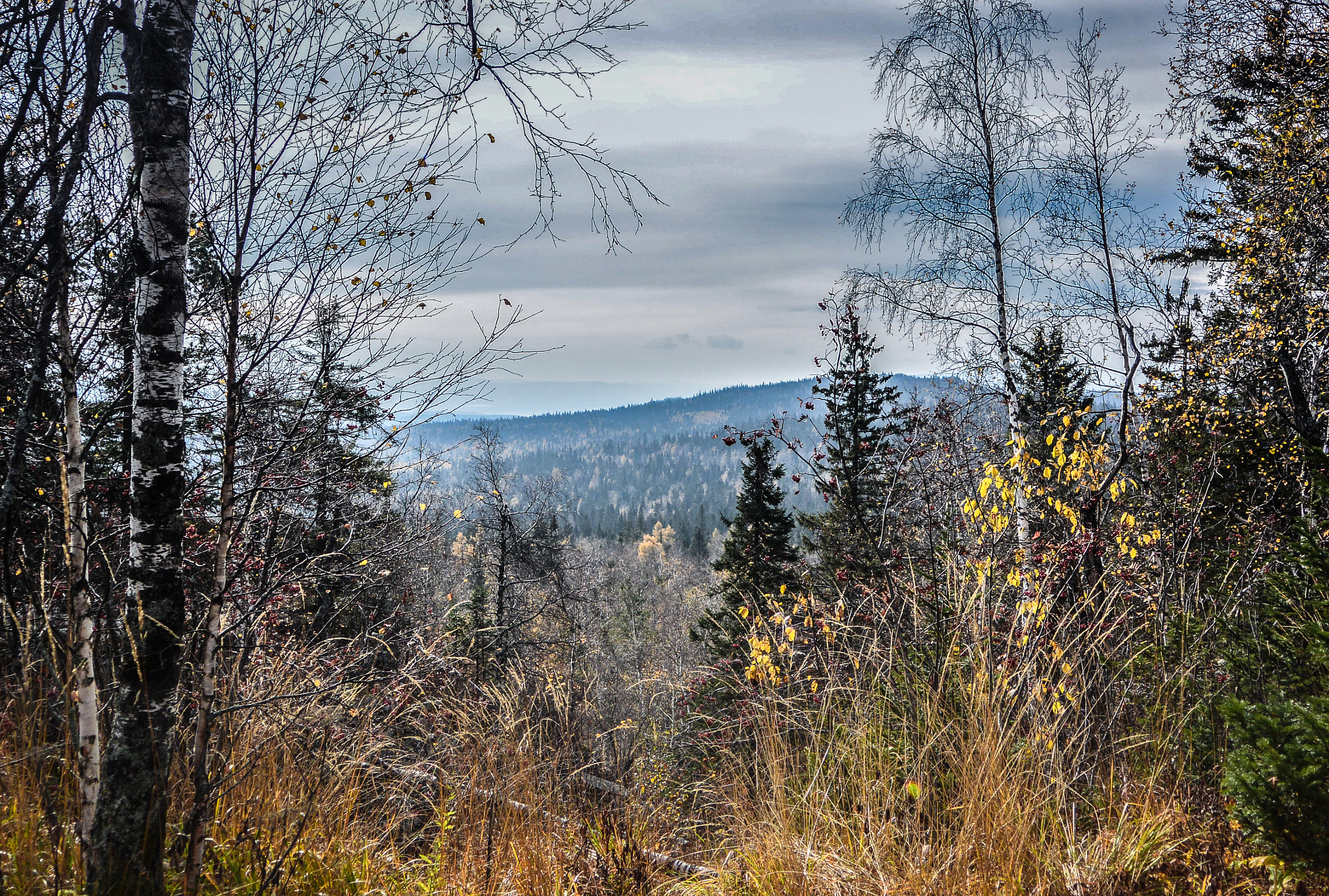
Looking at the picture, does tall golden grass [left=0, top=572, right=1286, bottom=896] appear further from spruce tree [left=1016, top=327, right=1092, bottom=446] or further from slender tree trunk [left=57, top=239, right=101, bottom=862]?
spruce tree [left=1016, top=327, right=1092, bottom=446]

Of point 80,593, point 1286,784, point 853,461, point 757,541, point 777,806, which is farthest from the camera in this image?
point 757,541

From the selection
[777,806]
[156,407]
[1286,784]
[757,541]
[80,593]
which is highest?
[156,407]

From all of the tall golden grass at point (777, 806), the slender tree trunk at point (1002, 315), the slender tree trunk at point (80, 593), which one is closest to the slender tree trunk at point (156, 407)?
the slender tree trunk at point (80, 593)

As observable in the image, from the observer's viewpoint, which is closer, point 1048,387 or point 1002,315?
point 1002,315

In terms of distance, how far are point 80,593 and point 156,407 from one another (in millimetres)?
768

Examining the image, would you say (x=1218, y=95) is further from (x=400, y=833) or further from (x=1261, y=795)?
(x=400, y=833)

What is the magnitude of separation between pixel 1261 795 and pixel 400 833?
4.04 m

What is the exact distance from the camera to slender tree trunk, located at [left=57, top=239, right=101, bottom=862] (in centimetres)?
243

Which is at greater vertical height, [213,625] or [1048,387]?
[1048,387]

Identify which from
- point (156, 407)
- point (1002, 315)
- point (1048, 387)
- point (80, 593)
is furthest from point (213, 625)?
point (1048, 387)

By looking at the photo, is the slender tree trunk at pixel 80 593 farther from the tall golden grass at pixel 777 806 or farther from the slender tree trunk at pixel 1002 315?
the slender tree trunk at pixel 1002 315

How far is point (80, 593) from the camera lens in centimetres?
249

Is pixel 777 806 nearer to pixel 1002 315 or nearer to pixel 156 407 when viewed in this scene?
pixel 156 407

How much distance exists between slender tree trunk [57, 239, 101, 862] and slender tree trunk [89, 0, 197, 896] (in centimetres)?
8
